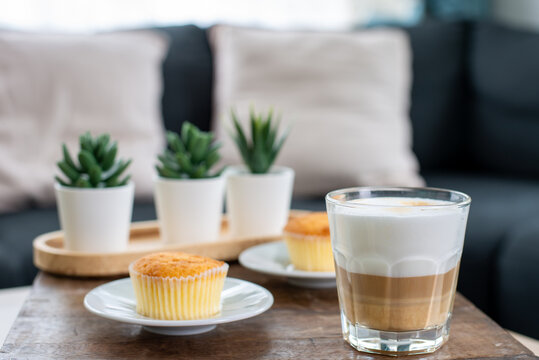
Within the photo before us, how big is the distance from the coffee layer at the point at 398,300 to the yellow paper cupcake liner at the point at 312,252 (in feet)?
0.80

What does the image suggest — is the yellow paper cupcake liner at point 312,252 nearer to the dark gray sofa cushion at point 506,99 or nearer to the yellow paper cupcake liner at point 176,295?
the yellow paper cupcake liner at point 176,295

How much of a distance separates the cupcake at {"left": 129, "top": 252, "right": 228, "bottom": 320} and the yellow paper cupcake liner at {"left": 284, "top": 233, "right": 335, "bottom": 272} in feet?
0.68

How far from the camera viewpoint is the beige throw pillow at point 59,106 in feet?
6.15

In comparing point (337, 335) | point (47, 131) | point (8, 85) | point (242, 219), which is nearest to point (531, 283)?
point (242, 219)

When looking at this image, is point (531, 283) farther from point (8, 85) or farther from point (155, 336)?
point (8, 85)

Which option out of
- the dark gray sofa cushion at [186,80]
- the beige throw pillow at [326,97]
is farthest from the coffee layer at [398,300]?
the dark gray sofa cushion at [186,80]

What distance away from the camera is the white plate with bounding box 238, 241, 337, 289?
94 cm

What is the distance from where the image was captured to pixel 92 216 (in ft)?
3.57

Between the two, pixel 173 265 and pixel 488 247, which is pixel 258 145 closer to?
pixel 173 265

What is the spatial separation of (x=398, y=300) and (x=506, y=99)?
6.02 ft

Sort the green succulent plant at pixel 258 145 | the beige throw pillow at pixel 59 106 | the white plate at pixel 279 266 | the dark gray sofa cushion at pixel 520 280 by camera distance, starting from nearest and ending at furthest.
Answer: the white plate at pixel 279 266, the green succulent plant at pixel 258 145, the dark gray sofa cushion at pixel 520 280, the beige throw pillow at pixel 59 106

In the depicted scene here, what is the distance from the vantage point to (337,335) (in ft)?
2.57

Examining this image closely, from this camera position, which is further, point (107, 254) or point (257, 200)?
point (257, 200)

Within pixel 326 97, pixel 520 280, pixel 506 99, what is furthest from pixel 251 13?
pixel 520 280
